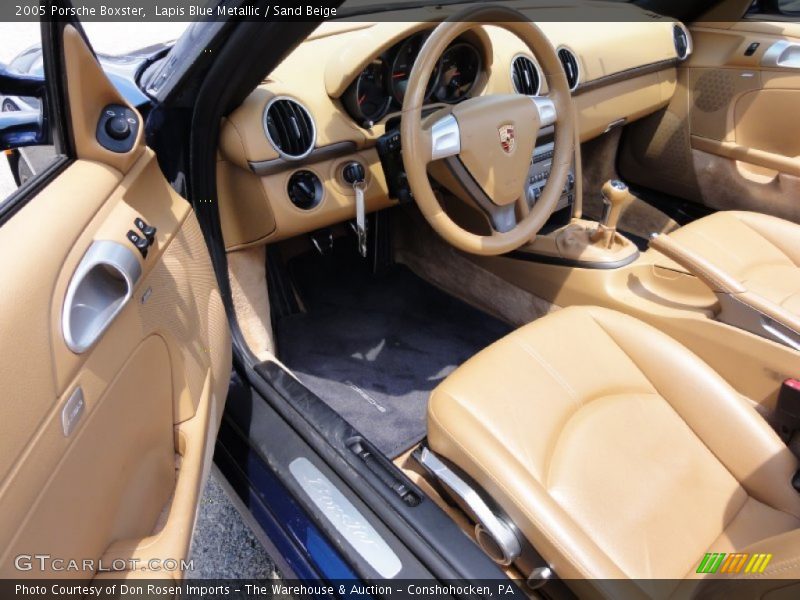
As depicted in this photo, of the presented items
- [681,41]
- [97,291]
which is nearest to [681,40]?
[681,41]

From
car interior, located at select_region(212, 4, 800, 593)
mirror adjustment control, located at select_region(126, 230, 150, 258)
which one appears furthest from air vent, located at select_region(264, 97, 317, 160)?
mirror adjustment control, located at select_region(126, 230, 150, 258)

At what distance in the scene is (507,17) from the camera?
1.37m

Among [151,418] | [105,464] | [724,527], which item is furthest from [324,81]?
[724,527]

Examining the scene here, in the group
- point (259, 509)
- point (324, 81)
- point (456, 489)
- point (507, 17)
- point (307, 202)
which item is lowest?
point (259, 509)

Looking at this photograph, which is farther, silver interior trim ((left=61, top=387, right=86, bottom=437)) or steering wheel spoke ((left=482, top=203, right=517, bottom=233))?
steering wheel spoke ((left=482, top=203, right=517, bottom=233))

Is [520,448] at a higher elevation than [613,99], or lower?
lower

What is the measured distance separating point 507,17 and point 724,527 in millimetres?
1175

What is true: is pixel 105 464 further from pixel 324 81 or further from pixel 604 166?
pixel 604 166

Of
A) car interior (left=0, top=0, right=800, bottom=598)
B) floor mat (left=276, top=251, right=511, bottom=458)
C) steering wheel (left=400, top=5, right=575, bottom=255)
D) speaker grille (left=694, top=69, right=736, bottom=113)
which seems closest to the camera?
car interior (left=0, top=0, right=800, bottom=598)

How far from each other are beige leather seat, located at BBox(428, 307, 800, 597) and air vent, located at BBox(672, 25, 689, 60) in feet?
5.25

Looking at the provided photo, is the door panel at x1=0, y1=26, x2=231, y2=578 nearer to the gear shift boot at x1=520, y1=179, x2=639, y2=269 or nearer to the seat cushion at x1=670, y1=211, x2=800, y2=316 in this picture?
the gear shift boot at x1=520, y1=179, x2=639, y2=269

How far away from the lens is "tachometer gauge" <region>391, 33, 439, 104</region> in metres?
1.54

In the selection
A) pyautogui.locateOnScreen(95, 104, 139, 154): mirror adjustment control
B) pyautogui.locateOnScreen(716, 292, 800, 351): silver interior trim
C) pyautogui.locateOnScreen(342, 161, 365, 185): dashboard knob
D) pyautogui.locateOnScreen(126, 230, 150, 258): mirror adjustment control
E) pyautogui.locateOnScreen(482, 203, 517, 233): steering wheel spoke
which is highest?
pyautogui.locateOnScreen(95, 104, 139, 154): mirror adjustment control

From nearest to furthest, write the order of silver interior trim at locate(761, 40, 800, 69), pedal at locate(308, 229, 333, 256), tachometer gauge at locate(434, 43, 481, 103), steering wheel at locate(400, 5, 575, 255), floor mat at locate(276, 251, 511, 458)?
steering wheel at locate(400, 5, 575, 255)
tachometer gauge at locate(434, 43, 481, 103)
floor mat at locate(276, 251, 511, 458)
pedal at locate(308, 229, 333, 256)
silver interior trim at locate(761, 40, 800, 69)
